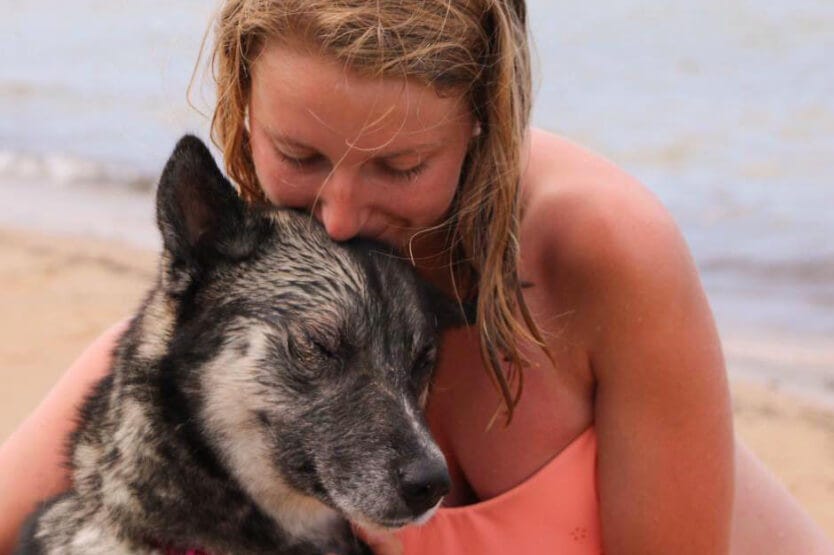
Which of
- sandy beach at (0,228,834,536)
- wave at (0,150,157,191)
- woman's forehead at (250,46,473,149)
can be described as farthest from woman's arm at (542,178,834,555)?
wave at (0,150,157,191)

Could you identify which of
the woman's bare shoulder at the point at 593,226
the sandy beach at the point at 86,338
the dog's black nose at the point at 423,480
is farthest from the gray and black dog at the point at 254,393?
the sandy beach at the point at 86,338

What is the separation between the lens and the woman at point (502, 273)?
316 cm

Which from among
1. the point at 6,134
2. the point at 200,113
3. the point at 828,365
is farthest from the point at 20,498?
the point at 6,134

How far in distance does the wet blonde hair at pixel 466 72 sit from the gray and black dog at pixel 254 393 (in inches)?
8.3

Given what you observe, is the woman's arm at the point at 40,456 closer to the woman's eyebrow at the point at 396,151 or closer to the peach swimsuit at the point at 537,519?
the woman's eyebrow at the point at 396,151

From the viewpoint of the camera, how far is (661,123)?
12.3 m

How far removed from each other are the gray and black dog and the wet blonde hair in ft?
0.70

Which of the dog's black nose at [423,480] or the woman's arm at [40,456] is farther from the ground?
the dog's black nose at [423,480]

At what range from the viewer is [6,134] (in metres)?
13.5

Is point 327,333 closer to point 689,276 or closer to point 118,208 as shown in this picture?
point 689,276

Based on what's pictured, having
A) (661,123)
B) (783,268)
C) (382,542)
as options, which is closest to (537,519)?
(382,542)

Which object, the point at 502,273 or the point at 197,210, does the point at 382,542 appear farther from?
the point at 197,210

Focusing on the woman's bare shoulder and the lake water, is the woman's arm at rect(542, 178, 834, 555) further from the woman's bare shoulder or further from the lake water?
the lake water

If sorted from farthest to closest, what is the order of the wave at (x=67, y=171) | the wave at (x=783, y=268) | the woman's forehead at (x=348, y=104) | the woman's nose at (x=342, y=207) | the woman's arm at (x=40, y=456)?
1. the wave at (x=67, y=171)
2. the wave at (x=783, y=268)
3. the woman's arm at (x=40, y=456)
4. the woman's nose at (x=342, y=207)
5. the woman's forehead at (x=348, y=104)
